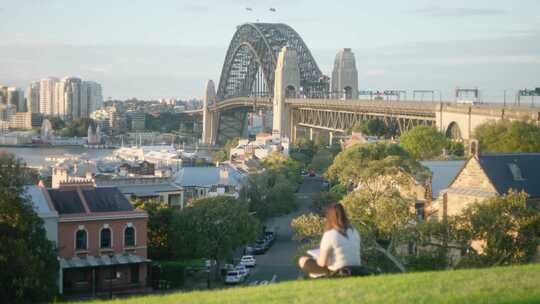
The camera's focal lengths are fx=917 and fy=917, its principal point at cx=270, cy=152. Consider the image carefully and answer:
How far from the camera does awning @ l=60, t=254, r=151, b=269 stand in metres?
29.9

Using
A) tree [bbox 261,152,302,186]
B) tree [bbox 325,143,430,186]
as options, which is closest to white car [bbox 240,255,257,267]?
tree [bbox 325,143,430,186]

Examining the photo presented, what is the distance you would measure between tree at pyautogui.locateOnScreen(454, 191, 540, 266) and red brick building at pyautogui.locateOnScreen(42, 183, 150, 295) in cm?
1275

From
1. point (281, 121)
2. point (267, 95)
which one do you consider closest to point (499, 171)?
point (281, 121)

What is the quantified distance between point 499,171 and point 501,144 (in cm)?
1862

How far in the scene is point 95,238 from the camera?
31.3m

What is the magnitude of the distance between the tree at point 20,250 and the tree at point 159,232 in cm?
982

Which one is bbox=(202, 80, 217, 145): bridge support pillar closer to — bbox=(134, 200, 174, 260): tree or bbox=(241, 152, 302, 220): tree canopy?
bbox=(241, 152, 302, 220): tree canopy

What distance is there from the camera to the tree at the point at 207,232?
114 feet

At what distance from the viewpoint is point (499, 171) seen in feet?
96.2

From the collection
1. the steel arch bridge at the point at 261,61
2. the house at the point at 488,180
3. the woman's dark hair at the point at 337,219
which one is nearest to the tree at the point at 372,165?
the house at the point at 488,180

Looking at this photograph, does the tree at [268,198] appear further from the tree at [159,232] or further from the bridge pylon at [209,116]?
the bridge pylon at [209,116]

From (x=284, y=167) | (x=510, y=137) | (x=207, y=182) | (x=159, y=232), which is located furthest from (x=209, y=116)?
(x=159, y=232)

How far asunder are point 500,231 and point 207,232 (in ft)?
48.5

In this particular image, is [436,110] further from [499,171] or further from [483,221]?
[483,221]
